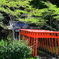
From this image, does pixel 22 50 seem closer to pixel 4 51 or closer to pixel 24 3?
pixel 4 51

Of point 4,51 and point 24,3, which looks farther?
point 24,3

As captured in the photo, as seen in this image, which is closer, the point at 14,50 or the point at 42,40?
the point at 14,50

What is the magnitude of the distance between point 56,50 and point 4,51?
4.18 meters

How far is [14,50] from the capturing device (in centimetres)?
850

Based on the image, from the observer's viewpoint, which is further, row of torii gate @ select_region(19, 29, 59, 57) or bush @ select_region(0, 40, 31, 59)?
row of torii gate @ select_region(19, 29, 59, 57)

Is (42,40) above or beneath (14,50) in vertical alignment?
beneath

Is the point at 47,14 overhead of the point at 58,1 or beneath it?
beneath

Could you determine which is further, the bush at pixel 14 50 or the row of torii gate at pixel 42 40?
the row of torii gate at pixel 42 40

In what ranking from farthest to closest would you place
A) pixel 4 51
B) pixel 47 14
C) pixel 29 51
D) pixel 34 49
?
pixel 47 14 → pixel 34 49 → pixel 29 51 → pixel 4 51

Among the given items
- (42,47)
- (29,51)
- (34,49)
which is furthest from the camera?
(42,47)

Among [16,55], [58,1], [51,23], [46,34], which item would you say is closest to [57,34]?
[46,34]

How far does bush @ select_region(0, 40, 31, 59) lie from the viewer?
27.6ft

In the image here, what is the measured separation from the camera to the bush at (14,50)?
8.41 metres

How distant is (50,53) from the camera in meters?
11.2
